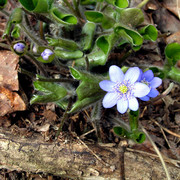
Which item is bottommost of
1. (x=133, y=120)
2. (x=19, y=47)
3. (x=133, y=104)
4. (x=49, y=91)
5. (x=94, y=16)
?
(x=133, y=120)

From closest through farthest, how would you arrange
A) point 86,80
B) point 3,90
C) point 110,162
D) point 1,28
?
point 86,80 → point 110,162 → point 3,90 → point 1,28

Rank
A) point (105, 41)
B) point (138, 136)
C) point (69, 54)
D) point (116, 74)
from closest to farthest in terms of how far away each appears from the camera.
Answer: point (116, 74) → point (138, 136) → point (105, 41) → point (69, 54)

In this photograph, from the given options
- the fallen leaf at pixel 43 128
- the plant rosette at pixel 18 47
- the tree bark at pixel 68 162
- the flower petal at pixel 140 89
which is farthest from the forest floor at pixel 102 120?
the plant rosette at pixel 18 47

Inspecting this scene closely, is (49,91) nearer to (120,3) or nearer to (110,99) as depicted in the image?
(110,99)

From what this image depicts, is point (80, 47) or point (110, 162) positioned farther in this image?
point (80, 47)

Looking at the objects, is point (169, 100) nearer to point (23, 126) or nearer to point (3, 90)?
point (23, 126)

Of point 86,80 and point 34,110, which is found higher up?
point 86,80

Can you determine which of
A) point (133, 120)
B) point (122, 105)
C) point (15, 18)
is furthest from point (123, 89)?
point (15, 18)

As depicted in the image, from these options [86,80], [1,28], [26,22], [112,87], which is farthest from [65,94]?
[1,28]
